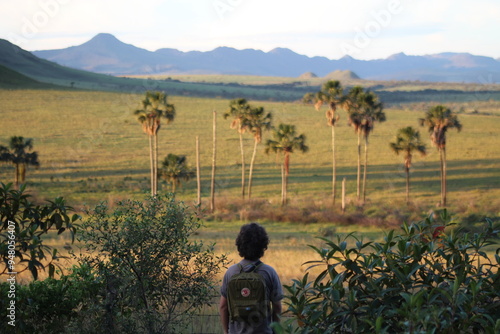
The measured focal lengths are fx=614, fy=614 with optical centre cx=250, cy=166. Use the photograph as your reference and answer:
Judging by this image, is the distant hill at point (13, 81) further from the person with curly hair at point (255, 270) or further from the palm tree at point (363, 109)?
the person with curly hair at point (255, 270)

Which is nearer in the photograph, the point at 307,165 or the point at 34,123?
the point at 307,165

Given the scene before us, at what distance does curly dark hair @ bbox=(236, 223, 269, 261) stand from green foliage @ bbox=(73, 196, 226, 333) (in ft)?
7.60

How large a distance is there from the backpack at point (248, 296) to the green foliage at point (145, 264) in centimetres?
243

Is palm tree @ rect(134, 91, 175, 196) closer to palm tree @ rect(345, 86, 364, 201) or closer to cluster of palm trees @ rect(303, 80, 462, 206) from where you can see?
cluster of palm trees @ rect(303, 80, 462, 206)

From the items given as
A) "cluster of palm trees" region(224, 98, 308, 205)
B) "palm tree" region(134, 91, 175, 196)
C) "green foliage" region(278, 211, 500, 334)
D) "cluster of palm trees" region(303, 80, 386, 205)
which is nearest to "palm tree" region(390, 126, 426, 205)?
"cluster of palm trees" region(303, 80, 386, 205)

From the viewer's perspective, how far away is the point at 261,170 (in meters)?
76.8

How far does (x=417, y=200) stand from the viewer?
57.0 metres

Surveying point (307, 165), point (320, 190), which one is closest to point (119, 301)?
point (320, 190)

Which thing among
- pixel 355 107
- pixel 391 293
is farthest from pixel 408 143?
pixel 391 293

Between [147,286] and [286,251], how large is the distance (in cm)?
1810

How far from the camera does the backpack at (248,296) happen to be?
5.79m

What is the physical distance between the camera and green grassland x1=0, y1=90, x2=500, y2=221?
195ft

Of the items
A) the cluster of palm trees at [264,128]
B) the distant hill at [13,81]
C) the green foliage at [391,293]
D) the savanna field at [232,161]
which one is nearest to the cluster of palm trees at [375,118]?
the cluster of palm trees at [264,128]

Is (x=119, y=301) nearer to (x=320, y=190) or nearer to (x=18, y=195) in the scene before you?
(x=18, y=195)
